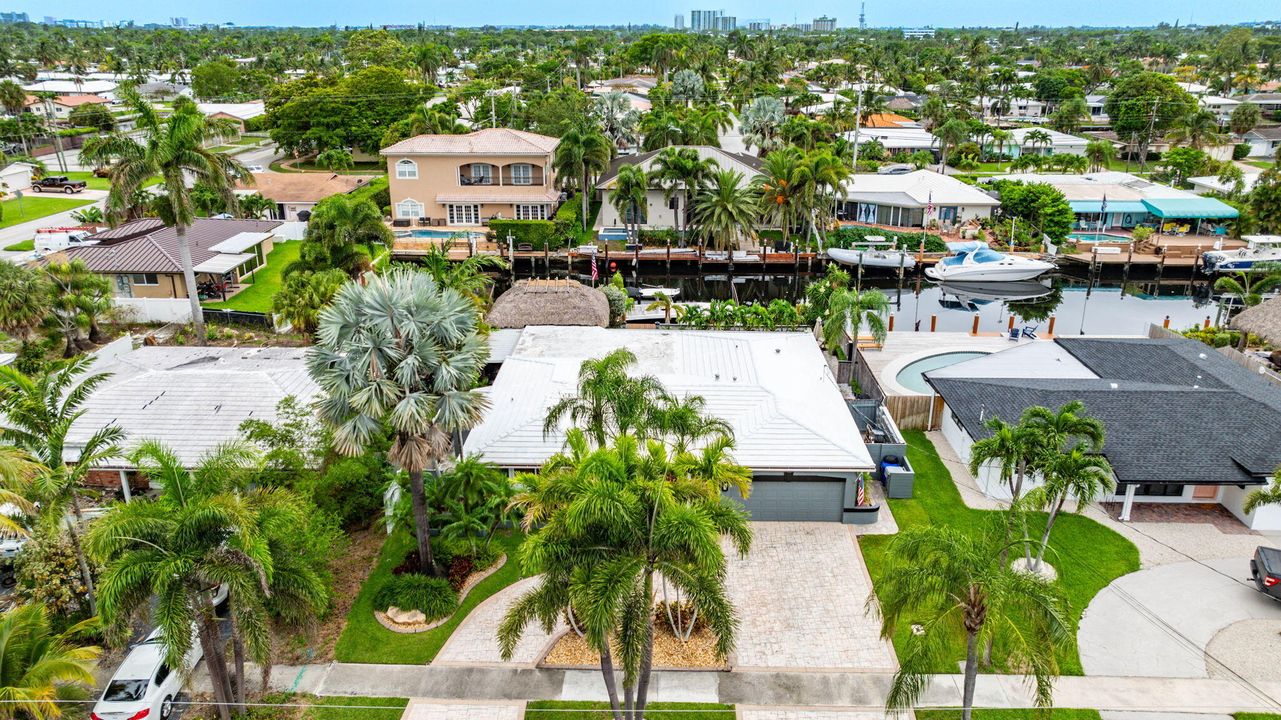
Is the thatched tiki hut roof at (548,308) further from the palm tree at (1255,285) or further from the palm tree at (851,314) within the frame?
the palm tree at (1255,285)

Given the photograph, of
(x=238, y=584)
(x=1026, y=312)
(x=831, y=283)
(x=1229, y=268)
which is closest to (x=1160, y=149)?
(x=1229, y=268)

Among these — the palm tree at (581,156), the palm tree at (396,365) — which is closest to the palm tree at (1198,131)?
the palm tree at (581,156)

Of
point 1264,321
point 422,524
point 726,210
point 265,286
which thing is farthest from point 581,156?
point 422,524

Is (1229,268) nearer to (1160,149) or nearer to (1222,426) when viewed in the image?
(1222,426)

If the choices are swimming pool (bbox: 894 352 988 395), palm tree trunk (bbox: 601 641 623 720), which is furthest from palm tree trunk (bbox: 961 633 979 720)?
swimming pool (bbox: 894 352 988 395)

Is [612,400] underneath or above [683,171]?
underneath

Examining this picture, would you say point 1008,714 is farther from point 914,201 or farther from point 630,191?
point 914,201

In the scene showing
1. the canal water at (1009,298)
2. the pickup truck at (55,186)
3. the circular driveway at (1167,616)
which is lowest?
the canal water at (1009,298)
